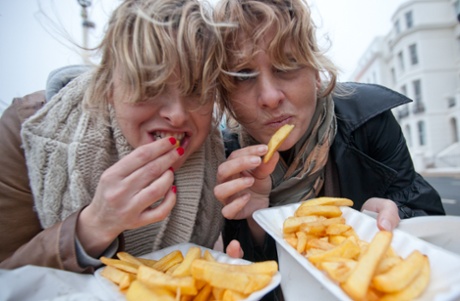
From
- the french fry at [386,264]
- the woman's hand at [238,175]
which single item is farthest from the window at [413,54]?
the french fry at [386,264]

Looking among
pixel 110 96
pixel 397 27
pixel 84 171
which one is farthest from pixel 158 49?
pixel 397 27

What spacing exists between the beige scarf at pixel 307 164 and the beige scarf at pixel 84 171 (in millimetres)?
415

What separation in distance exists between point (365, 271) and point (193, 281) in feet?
1.59

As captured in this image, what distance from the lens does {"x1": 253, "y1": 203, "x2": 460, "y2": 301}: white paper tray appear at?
70 centimetres

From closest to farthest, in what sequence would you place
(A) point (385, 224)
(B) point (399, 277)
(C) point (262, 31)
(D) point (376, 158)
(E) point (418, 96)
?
(B) point (399, 277)
(A) point (385, 224)
(C) point (262, 31)
(D) point (376, 158)
(E) point (418, 96)

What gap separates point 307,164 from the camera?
1.74 m

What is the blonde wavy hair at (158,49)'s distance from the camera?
1176mm

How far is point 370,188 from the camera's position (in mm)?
1892

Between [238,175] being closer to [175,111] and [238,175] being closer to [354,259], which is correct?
[175,111]

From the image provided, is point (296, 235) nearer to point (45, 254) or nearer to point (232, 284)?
point (232, 284)

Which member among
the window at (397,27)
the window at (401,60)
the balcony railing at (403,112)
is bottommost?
the balcony railing at (403,112)

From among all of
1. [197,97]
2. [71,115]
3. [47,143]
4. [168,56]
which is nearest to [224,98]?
[197,97]

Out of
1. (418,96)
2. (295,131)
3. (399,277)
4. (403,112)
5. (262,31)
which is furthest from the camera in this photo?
(403,112)

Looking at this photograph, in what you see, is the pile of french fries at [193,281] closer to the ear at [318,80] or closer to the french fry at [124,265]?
the french fry at [124,265]
